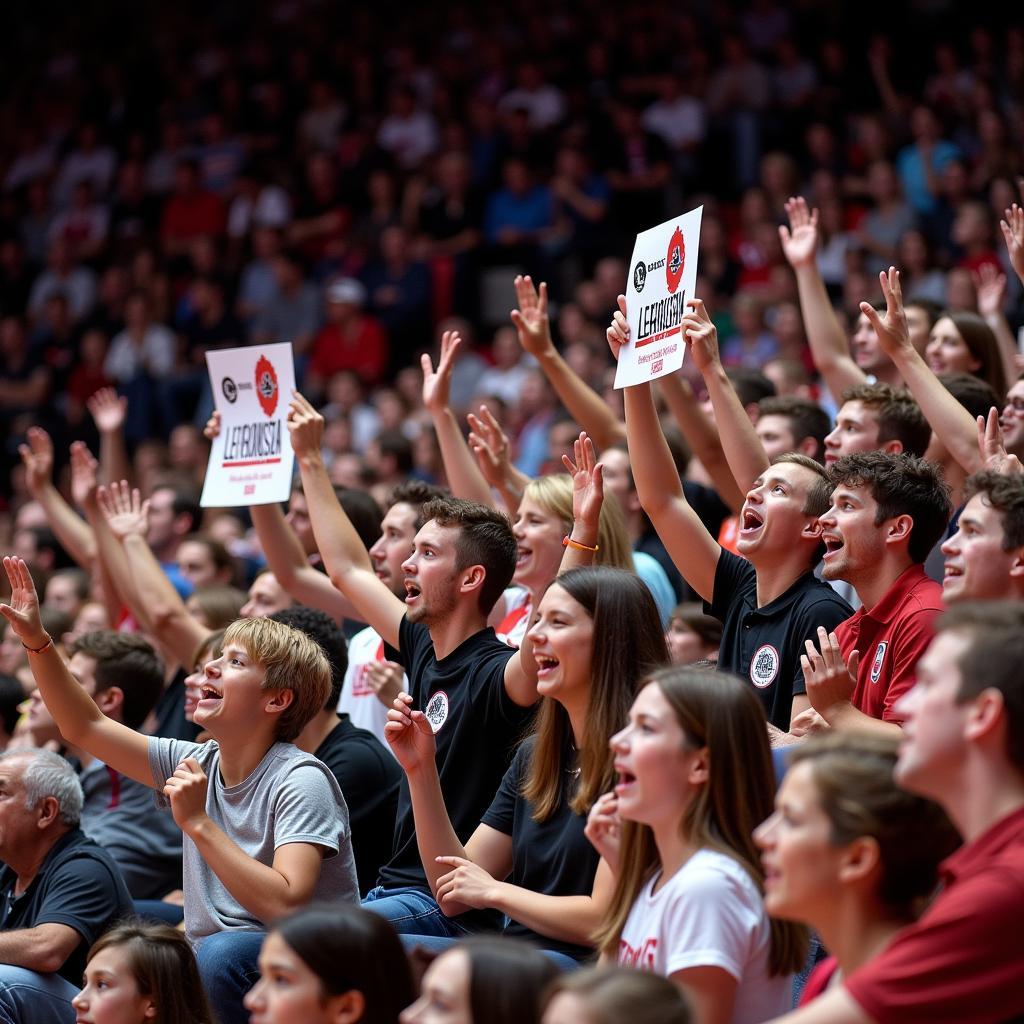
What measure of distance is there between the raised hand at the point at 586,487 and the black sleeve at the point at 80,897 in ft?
5.61

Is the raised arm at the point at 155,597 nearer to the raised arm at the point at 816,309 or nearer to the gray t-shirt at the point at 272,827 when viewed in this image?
the gray t-shirt at the point at 272,827

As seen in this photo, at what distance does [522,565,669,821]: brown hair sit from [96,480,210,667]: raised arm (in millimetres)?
2037

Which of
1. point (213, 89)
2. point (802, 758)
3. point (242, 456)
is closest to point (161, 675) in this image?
point (242, 456)

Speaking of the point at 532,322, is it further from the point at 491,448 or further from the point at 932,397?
the point at 932,397

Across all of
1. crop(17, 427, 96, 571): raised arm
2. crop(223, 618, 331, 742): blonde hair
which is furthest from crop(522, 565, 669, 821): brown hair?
crop(17, 427, 96, 571): raised arm

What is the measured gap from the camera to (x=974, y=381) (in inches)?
198

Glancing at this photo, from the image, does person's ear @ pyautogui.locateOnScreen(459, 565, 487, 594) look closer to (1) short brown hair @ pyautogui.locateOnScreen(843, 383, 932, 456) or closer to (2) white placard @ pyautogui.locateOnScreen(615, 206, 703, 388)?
(2) white placard @ pyautogui.locateOnScreen(615, 206, 703, 388)

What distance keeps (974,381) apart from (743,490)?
3.15ft

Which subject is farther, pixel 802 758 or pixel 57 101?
pixel 57 101

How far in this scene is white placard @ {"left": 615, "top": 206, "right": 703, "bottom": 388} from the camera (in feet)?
14.4

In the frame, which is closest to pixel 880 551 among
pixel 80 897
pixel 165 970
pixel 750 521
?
pixel 750 521

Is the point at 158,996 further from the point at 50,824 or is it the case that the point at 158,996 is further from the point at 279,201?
the point at 279,201

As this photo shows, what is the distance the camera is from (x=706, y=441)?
5.28 metres

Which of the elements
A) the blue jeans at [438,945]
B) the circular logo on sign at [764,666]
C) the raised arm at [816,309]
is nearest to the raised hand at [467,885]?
the blue jeans at [438,945]
